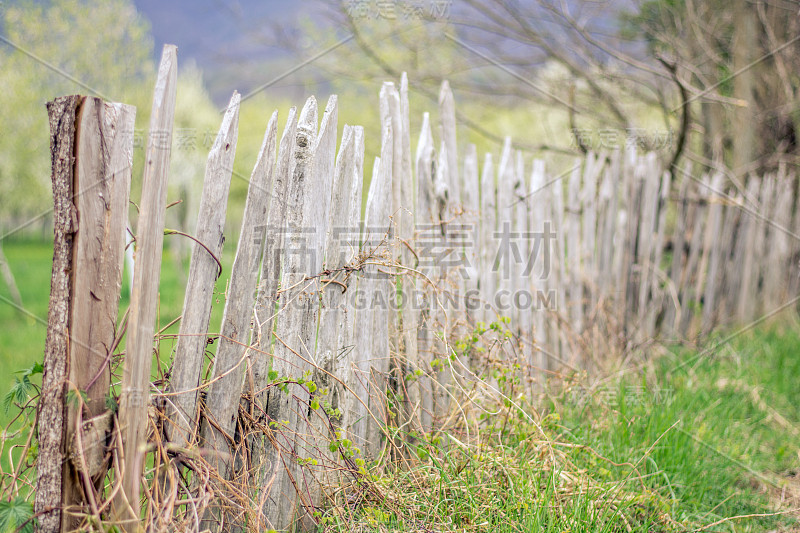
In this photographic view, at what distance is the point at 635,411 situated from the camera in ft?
9.41

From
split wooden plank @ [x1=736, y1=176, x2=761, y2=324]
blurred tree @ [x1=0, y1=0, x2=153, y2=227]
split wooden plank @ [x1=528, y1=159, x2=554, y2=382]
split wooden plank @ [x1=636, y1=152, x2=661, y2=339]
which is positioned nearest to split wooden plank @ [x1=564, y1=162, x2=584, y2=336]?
split wooden plank @ [x1=528, y1=159, x2=554, y2=382]

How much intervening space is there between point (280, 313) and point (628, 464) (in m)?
1.61

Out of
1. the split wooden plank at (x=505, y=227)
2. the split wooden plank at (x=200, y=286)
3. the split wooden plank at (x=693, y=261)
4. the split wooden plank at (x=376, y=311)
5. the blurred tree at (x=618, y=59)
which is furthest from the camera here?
the blurred tree at (x=618, y=59)

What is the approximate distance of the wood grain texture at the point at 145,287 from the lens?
1491 mm

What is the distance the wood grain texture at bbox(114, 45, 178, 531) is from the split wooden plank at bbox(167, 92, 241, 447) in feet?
0.51

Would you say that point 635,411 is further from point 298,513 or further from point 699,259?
point 699,259

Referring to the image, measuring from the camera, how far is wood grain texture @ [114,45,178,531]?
4.89 feet

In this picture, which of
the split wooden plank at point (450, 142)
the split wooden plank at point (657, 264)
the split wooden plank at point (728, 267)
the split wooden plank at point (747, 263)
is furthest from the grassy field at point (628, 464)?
the split wooden plank at point (450, 142)

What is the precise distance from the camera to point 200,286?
5.70 ft

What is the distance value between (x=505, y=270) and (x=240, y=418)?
77.3 inches

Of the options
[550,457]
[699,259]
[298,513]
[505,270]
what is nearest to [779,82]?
[699,259]

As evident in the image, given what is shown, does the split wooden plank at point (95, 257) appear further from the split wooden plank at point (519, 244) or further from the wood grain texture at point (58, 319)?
the split wooden plank at point (519, 244)

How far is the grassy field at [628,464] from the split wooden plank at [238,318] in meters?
0.20

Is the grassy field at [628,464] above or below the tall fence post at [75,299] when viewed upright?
below
